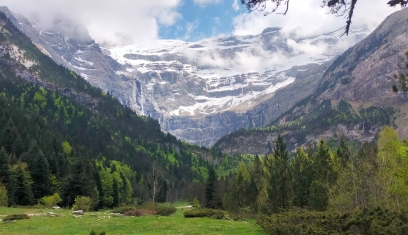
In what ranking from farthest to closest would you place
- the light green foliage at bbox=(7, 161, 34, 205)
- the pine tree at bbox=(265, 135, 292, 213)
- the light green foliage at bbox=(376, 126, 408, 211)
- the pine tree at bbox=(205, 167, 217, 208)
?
the pine tree at bbox=(205, 167, 217, 208) → the light green foliage at bbox=(7, 161, 34, 205) → the pine tree at bbox=(265, 135, 292, 213) → the light green foliage at bbox=(376, 126, 408, 211)

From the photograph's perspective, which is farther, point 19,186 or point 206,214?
point 19,186

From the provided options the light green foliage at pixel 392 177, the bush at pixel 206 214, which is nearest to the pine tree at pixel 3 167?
the bush at pixel 206 214

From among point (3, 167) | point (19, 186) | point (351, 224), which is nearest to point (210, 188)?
point (19, 186)

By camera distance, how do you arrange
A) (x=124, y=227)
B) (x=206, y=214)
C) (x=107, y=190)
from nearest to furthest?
(x=124, y=227) < (x=206, y=214) < (x=107, y=190)

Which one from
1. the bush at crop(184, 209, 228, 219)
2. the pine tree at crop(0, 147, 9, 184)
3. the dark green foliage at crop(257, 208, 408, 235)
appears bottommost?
the bush at crop(184, 209, 228, 219)

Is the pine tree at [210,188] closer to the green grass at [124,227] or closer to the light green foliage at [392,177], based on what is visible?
the light green foliage at [392,177]

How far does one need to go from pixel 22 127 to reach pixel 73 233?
103144 millimetres

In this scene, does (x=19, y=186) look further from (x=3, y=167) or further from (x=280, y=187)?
(x=280, y=187)

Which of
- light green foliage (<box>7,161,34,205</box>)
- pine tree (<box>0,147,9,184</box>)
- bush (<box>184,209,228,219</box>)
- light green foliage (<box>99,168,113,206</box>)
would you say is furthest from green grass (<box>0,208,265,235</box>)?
light green foliage (<box>99,168,113,206</box>)

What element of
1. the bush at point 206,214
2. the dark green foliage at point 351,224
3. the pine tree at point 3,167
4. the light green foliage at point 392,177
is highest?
the pine tree at point 3,167

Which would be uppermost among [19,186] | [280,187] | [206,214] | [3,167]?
[3,167]

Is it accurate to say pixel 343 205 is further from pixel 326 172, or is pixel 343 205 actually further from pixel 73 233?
pixel 73 233

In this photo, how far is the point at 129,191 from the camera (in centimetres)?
12562

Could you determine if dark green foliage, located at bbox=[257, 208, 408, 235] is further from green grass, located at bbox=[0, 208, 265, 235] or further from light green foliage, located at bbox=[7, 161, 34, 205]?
light green foliage, located at bbox=[7, 161, 34, 205]
